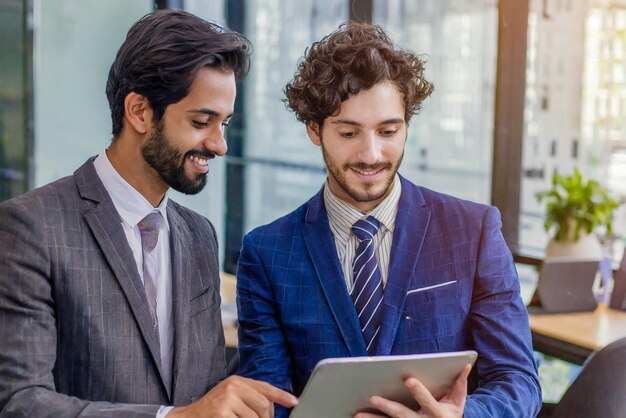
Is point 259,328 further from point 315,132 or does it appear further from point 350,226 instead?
point 315,132

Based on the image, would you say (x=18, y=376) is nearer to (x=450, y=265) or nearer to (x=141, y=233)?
(x=141, y=233)

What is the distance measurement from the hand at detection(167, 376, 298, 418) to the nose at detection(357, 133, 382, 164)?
49 centimetres

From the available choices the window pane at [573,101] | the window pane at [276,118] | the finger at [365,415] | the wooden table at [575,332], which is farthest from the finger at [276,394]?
the window pane at [276,118]

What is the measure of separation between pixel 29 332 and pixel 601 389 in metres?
1.20

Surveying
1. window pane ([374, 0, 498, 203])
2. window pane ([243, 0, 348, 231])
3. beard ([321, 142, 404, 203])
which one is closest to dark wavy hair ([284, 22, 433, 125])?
beard ([321, 142, 404, 203])

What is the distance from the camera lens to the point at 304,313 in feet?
5.88

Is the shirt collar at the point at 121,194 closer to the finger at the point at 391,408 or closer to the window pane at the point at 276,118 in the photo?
the finger at the point at 391,408

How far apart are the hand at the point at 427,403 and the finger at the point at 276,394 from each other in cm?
12

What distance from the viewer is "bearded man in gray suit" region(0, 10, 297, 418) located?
1.54 m

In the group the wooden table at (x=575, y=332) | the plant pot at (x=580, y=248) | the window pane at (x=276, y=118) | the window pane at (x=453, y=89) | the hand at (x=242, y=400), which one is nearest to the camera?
the hand at (x=242, y=400)

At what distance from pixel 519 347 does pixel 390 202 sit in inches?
15.6

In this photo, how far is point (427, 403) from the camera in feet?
4.87

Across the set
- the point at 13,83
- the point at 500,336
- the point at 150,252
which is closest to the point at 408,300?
the point at 500,336

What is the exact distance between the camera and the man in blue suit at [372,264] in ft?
5.73
